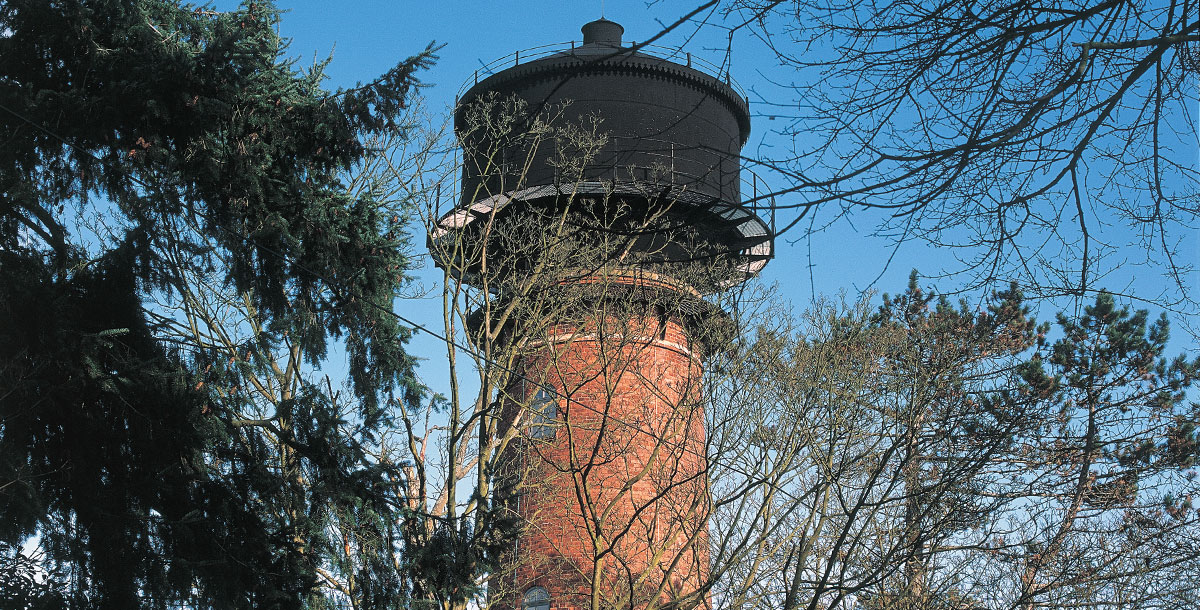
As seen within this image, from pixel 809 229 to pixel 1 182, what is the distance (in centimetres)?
486

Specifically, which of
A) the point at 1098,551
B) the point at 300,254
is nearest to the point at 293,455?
the point at 300,254

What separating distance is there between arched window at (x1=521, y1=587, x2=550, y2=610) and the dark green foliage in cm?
646

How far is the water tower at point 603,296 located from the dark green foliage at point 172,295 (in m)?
3.57

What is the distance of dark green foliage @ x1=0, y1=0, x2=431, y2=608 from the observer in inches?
235

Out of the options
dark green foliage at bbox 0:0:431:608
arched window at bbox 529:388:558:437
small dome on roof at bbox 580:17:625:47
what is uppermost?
small dome on roof at bbox 580:17:625:47

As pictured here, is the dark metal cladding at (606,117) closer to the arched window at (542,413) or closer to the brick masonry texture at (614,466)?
the brick masonry texture at (614,466)

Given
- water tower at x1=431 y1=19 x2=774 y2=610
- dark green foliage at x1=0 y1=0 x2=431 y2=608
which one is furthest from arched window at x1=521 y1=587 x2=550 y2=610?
dark green foliage at x1=0 y1=0 x2=431 y2=608

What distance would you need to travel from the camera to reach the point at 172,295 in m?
7.43

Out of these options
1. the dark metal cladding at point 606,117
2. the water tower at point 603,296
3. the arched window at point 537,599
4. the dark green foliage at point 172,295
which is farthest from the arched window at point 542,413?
the dark green foliage at point 172,295

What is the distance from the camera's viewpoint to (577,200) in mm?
A: 13531

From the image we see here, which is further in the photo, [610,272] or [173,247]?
[610,272]

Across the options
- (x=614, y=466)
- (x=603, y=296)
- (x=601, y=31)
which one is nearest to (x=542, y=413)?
(x=614, y=466)

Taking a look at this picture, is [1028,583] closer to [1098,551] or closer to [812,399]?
[1098,551]

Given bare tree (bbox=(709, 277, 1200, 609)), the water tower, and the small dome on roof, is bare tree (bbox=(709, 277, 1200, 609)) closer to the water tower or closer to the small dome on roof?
the water tower
